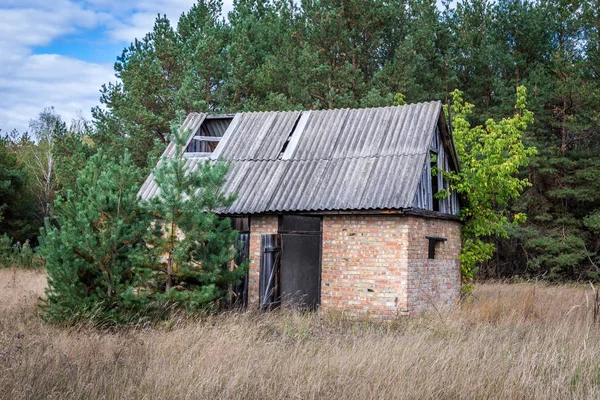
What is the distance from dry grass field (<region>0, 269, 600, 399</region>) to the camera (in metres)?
5.86

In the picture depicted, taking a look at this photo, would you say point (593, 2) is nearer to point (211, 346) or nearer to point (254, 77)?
point (254, 77)

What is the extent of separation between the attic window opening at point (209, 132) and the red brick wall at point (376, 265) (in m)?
5.26

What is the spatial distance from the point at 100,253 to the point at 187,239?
141 cm

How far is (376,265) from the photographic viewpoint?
39.0 ft

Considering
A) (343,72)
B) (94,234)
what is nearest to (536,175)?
(343,72)

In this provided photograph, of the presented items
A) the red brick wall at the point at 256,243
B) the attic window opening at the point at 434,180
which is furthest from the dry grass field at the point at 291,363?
the attic window opening at the point at 434,180

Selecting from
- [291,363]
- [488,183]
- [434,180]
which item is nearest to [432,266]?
[434,180]

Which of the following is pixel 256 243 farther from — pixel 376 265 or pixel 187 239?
pixel 187 239

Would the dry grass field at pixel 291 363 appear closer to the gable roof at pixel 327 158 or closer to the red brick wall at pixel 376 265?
the red brick wall at pixel 376 265

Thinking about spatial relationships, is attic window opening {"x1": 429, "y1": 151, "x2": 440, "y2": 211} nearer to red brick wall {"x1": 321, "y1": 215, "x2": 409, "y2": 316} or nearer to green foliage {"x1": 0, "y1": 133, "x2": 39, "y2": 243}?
red brick wall {"x1": 321, "y1": 215, "x2": 409, "y2": 316}

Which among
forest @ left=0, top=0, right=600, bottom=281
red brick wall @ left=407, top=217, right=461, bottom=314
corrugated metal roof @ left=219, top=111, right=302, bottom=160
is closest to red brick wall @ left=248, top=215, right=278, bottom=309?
corrugated metal roof @ left=219, top=111, right=302, bottom=160

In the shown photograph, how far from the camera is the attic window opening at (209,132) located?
16.2m

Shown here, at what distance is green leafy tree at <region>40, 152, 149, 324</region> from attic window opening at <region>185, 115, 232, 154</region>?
20.0 feet

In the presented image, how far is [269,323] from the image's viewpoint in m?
10.4
